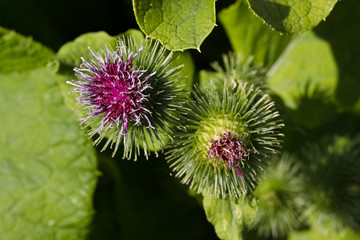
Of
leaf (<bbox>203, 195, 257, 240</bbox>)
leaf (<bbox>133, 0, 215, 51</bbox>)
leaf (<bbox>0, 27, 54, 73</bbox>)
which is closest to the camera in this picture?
leaf (<bbox>133, 0, 215, 51</bbox>)

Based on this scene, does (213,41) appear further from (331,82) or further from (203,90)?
(203,90)

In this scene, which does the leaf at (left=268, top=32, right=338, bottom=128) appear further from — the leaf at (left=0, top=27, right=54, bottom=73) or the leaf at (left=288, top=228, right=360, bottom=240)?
the leaf at (left=0, top=27, right=54, bottom=73)

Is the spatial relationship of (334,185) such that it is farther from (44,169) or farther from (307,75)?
(44,169)

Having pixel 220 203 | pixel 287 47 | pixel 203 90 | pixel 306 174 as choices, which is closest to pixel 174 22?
pixel 203 90

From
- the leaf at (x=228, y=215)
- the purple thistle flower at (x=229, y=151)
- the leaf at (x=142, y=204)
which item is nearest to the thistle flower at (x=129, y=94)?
the purple thistle flower at (x=229, y=151)

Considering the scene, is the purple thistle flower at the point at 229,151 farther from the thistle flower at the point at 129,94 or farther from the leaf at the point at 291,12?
the leaf at the point at 291,12

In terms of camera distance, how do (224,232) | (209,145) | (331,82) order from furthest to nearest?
(331,82) → (224,232) → (209,145)

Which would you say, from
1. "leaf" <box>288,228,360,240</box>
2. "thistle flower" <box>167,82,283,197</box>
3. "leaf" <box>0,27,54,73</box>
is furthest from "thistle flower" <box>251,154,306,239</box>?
"leaf" <box>0,27,54,73</box>
